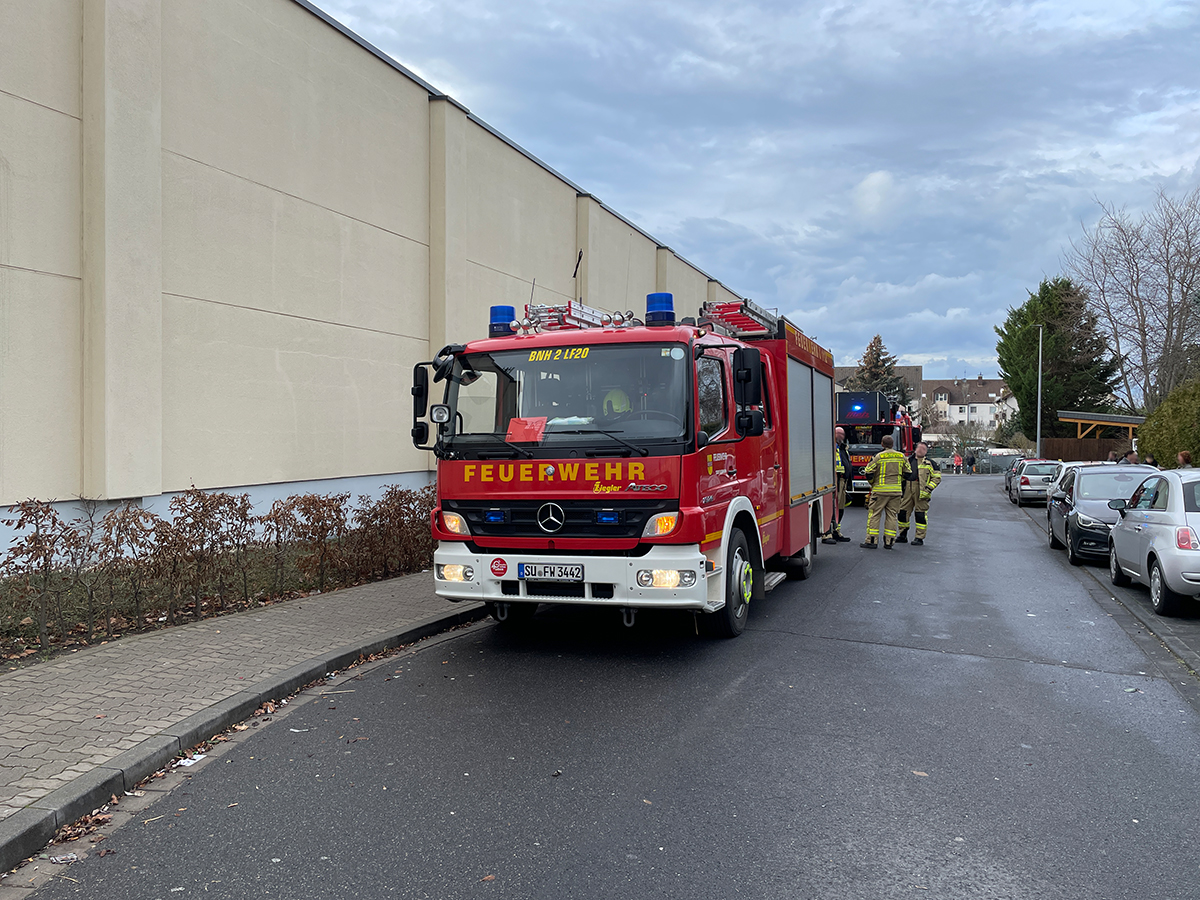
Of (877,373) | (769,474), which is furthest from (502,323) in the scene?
(877,373)

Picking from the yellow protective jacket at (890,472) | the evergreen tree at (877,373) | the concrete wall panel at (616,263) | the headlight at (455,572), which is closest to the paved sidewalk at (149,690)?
the headlight at (455,572)

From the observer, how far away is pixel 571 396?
671 centimetres

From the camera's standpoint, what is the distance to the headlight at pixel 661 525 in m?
6.19

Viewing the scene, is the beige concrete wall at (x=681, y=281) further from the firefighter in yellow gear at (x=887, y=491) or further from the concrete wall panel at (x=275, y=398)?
the firefighter in yellow gear at (x=887, y=491)

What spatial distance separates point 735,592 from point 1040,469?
85.8ft

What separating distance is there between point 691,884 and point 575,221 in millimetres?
21276

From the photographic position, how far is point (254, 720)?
538 centimetres

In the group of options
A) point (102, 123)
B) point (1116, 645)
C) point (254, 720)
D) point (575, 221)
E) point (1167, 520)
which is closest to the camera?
point (254, 720)

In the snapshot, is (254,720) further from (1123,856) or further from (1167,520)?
(1167,520)

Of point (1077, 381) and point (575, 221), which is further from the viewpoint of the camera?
point (1077, 381)

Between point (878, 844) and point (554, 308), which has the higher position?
point (554, 308)

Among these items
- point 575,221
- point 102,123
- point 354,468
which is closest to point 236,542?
point 102,123

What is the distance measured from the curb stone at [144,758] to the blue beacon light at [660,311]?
132 inches

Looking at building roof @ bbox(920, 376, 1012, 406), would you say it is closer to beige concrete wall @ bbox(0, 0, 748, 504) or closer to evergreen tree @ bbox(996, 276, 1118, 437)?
evergreen tree @ bbox(996, 276, 1118, 437)
